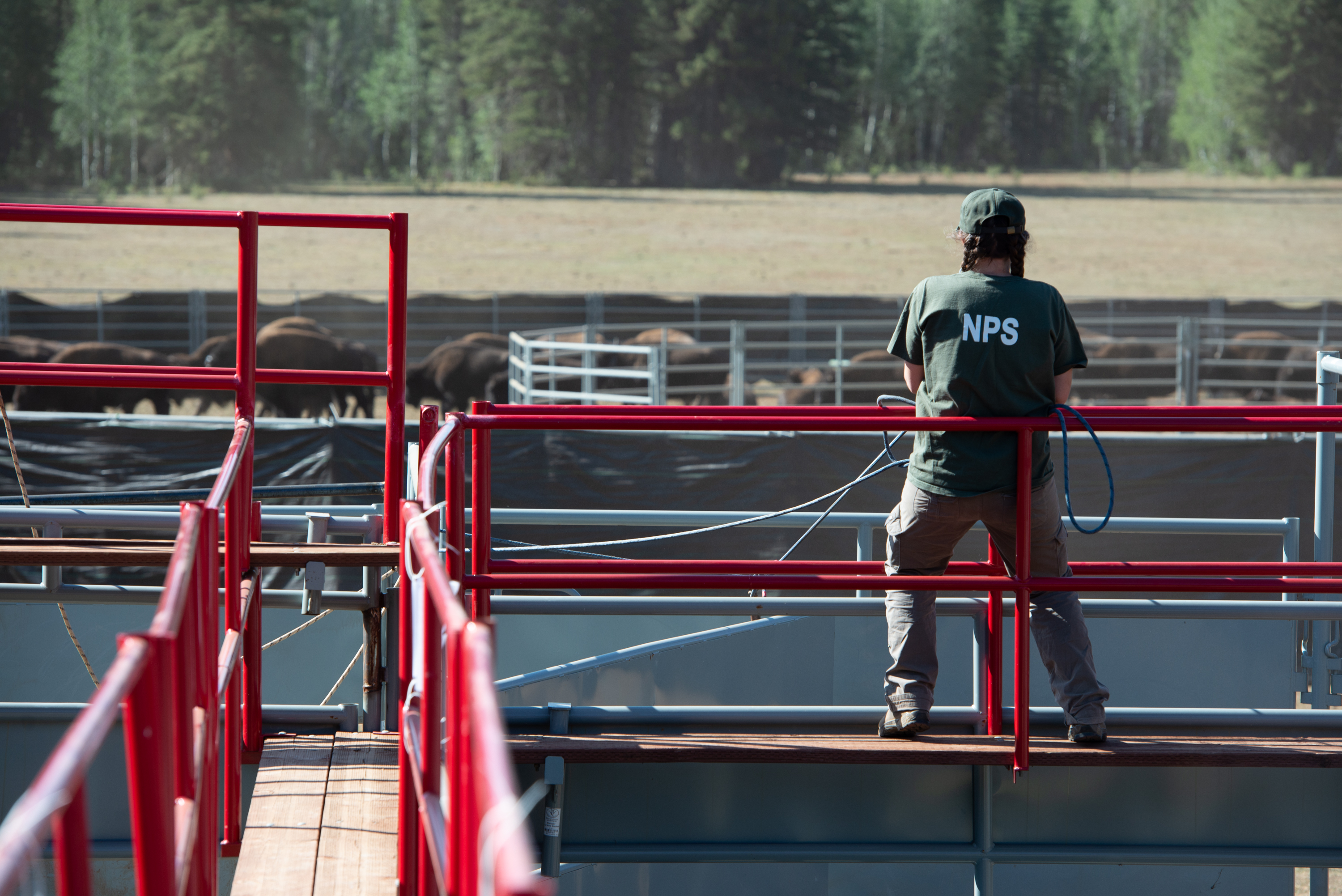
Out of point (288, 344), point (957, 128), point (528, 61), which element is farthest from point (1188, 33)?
point (288, 344)

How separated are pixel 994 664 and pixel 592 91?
5827cm

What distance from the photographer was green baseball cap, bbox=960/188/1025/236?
3443 millimetres

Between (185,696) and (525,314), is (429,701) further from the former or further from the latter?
(525,314)

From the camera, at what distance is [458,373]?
1734 cm

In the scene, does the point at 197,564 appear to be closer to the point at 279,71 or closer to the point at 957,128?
the point at 279,71

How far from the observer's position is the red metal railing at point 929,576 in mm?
3418

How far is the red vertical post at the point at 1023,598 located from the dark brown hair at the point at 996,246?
50 centimetres

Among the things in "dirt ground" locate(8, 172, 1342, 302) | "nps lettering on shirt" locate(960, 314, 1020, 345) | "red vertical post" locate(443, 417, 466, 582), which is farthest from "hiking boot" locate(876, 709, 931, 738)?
"dirt ground" locate(8, 172, 1342, 302)

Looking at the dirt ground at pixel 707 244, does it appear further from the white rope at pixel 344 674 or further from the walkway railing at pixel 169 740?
the walkway railing at pixel 169 740

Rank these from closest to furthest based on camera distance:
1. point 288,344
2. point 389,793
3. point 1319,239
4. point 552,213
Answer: point 389,793
point 288,344
point 1319,239
point 552,213

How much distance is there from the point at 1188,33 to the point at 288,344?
74151 mm

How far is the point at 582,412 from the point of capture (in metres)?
3.49

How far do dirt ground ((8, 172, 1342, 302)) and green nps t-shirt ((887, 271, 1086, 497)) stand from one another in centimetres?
3345

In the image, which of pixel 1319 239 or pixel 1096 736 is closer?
pixel 1096 736
